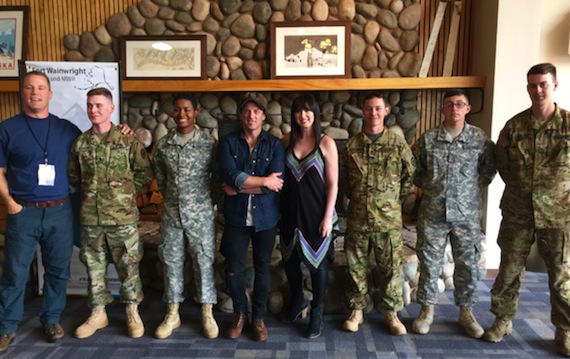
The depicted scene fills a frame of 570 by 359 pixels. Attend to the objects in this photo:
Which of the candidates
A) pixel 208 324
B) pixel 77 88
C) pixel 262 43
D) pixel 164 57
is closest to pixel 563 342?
pixel 208 324

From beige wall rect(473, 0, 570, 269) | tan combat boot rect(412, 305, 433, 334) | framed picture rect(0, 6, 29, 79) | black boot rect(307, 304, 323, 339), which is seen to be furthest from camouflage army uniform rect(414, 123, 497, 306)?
framed picture rect(0, 6, 29, 79)

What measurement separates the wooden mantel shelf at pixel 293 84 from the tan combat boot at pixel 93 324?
7.23 ft

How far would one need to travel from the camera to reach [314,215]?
8.35 feet

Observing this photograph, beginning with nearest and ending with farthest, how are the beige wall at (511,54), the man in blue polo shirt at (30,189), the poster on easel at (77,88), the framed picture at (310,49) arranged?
the man in blue polo shirt at (30,189), the poster on easel at (77,88), the beige wall at (511,54), the framed picture at (310,49)

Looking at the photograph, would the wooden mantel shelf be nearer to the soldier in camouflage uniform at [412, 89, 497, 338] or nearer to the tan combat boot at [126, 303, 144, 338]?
the soldier in camouflage uniform at [412, 89, 497, 338]

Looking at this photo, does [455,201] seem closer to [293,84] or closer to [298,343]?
[298,343]

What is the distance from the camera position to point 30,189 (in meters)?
2.52

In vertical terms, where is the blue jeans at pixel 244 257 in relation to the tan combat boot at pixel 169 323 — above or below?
above

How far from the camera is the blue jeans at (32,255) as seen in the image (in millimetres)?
2531

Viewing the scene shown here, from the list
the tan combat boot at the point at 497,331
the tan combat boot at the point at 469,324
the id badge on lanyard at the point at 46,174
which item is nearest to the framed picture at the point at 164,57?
the id badge on lanyard at the point at 46,174

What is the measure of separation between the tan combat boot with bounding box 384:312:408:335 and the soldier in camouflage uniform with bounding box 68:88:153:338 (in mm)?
1575

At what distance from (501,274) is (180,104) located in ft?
7.10

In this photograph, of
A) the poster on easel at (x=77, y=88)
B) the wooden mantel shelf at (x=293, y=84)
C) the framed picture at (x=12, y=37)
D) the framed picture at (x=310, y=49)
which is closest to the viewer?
the poster on easel at (x=77, y=88)

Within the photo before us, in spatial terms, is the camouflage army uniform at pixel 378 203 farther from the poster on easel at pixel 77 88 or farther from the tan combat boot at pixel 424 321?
the poster on easel at pixel 77 88
